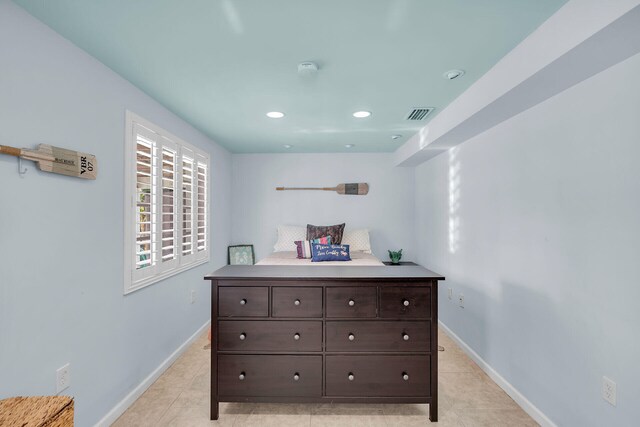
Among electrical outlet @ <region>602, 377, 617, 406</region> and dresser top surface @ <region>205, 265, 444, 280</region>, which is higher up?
dresser top surface @ <region>205, 265, 444, 280</region>

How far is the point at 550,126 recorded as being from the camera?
2072mm

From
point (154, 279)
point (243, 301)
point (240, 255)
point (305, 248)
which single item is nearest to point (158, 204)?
point (154, 279)

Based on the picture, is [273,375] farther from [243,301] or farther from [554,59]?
[554,59]

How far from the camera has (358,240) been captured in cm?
479

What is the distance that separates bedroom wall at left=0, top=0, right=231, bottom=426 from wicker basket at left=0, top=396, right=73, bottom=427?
596mm

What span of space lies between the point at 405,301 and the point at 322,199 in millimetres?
3131

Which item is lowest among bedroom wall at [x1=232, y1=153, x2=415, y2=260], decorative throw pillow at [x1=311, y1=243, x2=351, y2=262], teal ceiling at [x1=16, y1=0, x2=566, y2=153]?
decorative throw pillow at [x1=311, y1=243, x2=351, y2=262]

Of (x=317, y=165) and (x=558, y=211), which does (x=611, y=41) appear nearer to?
(x=558, y=211)

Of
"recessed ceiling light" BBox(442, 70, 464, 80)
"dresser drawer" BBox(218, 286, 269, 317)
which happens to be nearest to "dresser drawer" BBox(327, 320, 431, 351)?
"dresser drawer" BBox(218, 286, 269, 317)

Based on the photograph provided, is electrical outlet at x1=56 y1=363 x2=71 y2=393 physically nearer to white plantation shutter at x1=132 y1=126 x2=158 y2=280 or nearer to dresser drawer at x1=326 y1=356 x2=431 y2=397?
white plantation shutter at x1=132 y1=126 x2=158 y2=280

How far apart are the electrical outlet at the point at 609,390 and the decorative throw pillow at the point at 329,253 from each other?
8.49ft

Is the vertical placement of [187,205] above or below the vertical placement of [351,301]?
above

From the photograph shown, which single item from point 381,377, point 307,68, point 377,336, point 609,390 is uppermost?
point 307,68

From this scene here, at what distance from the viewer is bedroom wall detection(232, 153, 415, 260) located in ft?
16.6
